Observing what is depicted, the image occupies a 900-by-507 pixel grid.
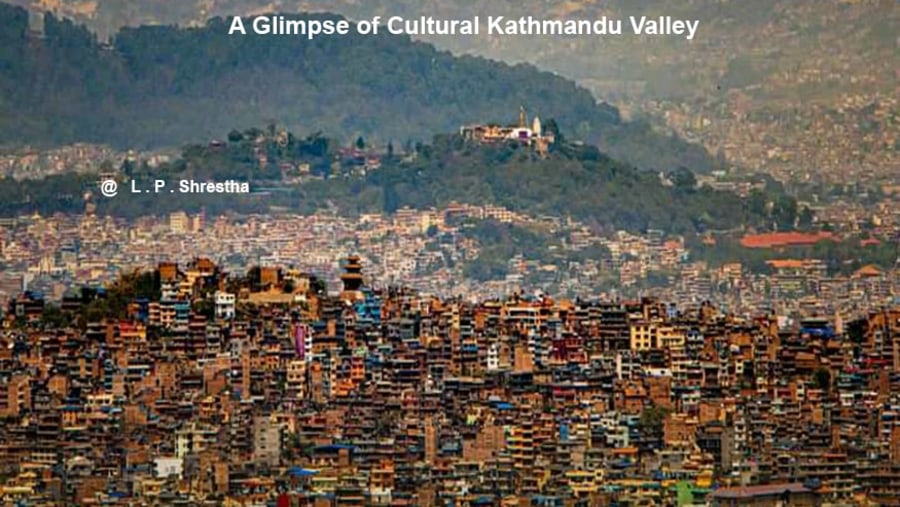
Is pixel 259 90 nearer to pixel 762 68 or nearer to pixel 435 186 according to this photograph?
pixel 435 186

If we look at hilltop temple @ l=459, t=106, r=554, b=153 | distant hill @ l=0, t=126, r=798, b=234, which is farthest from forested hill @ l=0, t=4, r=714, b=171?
distant hill @ l=0, t=126, r=798, b=234

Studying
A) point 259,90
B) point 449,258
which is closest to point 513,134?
point 259,90

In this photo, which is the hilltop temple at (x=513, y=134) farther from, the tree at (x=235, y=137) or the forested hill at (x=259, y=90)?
the tree at (x=235, y=137)

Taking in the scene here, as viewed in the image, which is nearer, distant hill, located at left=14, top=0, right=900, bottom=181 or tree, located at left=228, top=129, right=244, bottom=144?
distant hill, located at left=14, top=0, right=900, bottom=181

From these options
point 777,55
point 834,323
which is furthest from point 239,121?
point 834,323

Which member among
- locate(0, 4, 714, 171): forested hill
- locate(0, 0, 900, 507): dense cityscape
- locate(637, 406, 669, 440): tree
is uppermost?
locate(0, 4, 714, 171): forested hill

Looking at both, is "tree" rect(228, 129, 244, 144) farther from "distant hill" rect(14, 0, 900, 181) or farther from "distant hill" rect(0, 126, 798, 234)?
"distant hill" rect(14, 0, 900, 181)

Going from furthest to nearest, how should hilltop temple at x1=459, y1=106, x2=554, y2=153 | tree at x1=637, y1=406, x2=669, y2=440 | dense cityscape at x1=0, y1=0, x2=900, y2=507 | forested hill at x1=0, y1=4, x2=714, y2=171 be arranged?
hilltop temple at x1=459, y1=106, x2=554, y2=153 < forested hill at x1=0, y1=4, x2=714, y2=171 < tree at x1=637, y1=406, x2=669, y2=440 < dense cityscape at x1=0, y1=0, x2=900, y2=507
